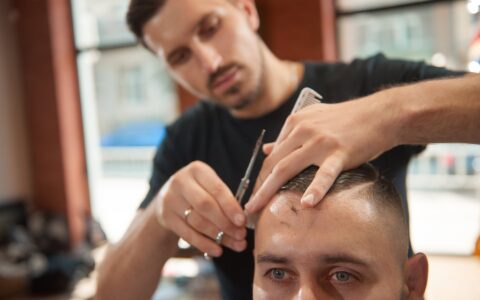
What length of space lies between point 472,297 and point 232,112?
929mm

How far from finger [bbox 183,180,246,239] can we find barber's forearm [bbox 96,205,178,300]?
21 centimetres

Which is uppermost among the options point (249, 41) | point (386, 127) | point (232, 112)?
point (249, 41)

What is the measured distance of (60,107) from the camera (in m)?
4.30

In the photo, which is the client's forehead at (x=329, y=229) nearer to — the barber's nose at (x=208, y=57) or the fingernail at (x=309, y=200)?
the fingernail at (x=309, y=200)

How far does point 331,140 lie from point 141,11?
32.6 inches

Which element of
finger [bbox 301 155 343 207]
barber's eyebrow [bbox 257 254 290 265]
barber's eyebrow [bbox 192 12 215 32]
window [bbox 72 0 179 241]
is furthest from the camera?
window [bbox 72 0 179 241]

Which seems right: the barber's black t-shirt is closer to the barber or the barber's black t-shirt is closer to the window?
the barber

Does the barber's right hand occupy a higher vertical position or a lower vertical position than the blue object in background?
higher

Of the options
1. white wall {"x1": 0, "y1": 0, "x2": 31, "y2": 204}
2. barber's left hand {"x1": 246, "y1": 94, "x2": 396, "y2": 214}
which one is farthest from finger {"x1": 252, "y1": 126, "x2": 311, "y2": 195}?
white wall {"x1": 0, "y1": 0, "x2": 31, "y2": 204}

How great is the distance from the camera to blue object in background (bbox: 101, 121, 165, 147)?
167 inches

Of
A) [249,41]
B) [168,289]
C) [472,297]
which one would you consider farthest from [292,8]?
[472,297]

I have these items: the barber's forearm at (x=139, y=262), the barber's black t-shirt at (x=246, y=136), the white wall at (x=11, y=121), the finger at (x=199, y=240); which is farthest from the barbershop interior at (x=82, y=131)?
the finger at (x=199, y=240)

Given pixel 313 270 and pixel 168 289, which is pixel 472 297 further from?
pixel 168 289

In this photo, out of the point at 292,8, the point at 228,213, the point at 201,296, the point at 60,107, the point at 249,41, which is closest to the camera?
the point at 228,213
